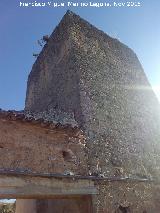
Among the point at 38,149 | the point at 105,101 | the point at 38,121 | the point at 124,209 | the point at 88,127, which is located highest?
the point at 105,101

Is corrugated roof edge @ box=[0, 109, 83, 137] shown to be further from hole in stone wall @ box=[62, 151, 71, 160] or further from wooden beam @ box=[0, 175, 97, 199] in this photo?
A: wooden beam @ box=[0, 175, 97, 199]

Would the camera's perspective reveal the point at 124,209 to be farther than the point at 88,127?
No

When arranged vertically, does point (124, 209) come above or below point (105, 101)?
below

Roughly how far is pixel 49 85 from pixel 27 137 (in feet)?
16.0

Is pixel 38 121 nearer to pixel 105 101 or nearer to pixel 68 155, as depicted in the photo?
pixel 68 155

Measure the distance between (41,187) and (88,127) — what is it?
260 centimetres

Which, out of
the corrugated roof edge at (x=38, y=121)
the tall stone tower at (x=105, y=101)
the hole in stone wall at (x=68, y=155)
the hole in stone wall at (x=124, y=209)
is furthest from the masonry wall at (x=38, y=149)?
the hole in stone wall at (x=124, y=209)

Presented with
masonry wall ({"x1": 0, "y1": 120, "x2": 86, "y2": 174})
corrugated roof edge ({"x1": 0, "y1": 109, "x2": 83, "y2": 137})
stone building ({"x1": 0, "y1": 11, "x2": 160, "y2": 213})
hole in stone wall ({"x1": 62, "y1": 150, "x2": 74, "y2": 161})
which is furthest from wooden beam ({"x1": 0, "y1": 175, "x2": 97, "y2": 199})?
corrugated roof edge ({"x1": 0, "y1": 109, "x2": 83, "y2": 137})

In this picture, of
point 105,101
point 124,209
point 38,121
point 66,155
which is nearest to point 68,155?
point 66,155

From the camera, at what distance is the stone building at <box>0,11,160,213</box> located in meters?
7.20

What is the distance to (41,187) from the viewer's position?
6.63 m

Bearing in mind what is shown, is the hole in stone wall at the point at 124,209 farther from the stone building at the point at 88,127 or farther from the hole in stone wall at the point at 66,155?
the hole in stone wall at the point at 66,155

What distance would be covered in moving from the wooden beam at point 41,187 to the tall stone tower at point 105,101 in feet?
1.70

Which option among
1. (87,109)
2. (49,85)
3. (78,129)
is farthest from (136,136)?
(49,85)
